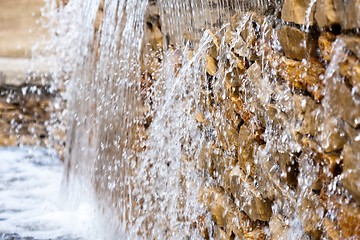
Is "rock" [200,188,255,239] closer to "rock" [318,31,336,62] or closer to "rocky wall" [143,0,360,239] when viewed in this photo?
"rocky wall" [143,0,360,239]

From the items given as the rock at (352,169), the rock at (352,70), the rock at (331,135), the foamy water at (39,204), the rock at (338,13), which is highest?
the rock at (338,13)

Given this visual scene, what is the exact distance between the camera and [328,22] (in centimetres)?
159

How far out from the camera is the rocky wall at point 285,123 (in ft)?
5.06

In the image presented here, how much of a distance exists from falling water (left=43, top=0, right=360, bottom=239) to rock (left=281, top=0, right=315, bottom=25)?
129 mm

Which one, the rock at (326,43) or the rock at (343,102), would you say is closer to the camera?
the rock at (343,102)

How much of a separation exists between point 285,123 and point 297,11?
33 centimetres

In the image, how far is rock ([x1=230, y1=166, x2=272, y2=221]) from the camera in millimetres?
2074

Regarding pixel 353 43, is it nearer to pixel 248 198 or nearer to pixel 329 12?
pixel 329 12

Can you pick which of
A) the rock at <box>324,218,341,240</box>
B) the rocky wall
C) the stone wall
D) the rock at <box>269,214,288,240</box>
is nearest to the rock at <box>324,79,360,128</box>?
the rocky wall

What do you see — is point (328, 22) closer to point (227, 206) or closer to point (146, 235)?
point (227, 206)

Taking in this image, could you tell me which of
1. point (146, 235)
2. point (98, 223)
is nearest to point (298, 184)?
point (146, 235)

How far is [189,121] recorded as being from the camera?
8.97 feet

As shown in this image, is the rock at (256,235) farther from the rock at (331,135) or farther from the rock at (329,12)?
the rock at (329,12)

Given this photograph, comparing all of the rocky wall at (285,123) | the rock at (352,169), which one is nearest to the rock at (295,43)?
the rocky wall at (285,123)
